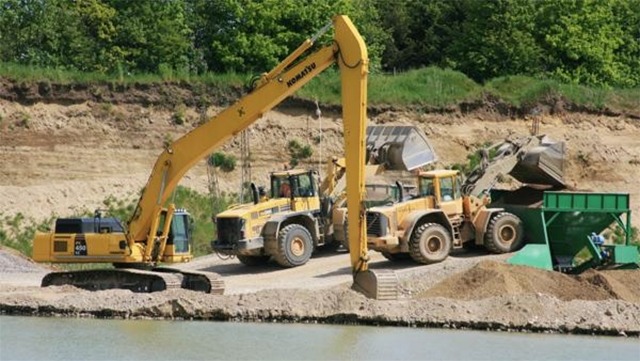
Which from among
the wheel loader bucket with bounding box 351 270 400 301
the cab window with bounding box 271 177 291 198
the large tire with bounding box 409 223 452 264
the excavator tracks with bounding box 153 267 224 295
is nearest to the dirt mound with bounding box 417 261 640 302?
the wheel loader bucket with bounding box 351 270 400 301

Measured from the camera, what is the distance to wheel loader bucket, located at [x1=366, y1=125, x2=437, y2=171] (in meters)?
42.7

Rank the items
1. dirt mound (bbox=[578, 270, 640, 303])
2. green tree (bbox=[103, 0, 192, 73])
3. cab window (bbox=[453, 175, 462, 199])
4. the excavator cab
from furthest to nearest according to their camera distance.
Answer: green tree (bbox=[103, 0, 192, 73]) < cab window (bbox=[453, 175, 462, 199]) < the excavator cab < dirt mound (bbox=[578, 270, 640, 303])

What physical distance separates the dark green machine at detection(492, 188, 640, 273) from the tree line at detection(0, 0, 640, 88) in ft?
65.3

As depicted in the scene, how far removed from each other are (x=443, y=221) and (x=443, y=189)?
2.91ft

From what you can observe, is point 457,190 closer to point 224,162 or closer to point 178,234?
point 178,234

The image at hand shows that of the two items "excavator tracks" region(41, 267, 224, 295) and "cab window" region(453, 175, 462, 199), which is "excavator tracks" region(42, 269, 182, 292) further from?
"cab window" region(453, 175, 462, 199)

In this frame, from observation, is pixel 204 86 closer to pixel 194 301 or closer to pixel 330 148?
pixel 330 148

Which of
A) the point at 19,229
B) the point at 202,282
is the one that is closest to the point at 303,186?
the point at 202,282

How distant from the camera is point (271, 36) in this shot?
59.7 metres

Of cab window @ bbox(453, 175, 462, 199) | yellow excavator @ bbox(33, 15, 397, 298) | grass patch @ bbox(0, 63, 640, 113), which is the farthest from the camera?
grass patch @ bbox(0, 63, 640, 113)

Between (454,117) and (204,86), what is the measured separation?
26.9ft

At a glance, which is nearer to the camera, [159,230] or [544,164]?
[159,230]

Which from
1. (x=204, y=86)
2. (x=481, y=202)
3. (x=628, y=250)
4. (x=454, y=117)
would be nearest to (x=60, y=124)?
(x=204, y=86)

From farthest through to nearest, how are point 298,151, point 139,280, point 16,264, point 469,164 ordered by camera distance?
point 298,151, point 469,164, point 16,264, point 139,280
